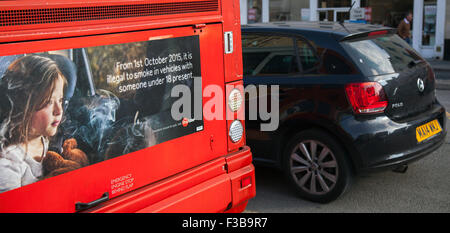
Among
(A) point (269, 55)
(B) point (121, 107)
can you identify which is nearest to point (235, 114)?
(B) point (121, 107)

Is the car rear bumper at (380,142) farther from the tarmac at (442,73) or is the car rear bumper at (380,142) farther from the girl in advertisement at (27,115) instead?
the tarmac at (442,73)

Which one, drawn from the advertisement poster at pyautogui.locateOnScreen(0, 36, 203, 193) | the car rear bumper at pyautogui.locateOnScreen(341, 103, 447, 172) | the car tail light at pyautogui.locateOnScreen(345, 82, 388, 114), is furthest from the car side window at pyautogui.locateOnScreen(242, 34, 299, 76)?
the advertisement poster at pyautogui.locateOnScreen(0, 36, 203, 193)

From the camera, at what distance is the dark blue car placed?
4.86 m

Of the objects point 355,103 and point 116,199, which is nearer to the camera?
point 116,199

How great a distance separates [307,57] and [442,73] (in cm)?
1183

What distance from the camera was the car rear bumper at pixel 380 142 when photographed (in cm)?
482

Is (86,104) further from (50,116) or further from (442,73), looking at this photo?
(442,73)

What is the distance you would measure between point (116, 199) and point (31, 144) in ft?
2.29

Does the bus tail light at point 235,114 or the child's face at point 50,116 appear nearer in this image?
the child's face at point 50,116

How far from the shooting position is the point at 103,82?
324cm

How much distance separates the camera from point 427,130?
5188 millimetres

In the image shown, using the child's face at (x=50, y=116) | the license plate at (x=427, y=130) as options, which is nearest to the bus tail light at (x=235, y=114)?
the child's face at (x=50, y=116)
